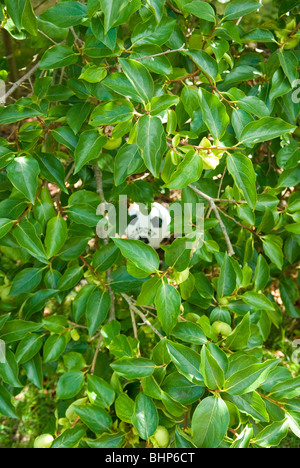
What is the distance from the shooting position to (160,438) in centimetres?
A: 106

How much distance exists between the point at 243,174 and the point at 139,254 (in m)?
0.30

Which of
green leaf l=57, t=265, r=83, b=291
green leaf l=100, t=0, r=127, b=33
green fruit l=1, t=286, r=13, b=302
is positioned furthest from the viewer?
green fruit l=1, t=286, r=13, b=302

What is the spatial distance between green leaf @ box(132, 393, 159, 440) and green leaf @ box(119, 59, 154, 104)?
2.26 feet

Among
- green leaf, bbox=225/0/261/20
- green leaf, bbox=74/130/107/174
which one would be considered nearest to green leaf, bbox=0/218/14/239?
green leaf, bbox=74/130/107/174

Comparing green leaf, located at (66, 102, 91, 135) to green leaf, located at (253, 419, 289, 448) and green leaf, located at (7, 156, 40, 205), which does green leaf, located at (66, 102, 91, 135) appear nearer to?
green leaf, located at (7, 156, 40, 205)

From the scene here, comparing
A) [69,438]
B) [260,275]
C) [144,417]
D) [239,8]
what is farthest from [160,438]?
[239,8]

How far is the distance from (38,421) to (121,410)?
1.40 meters

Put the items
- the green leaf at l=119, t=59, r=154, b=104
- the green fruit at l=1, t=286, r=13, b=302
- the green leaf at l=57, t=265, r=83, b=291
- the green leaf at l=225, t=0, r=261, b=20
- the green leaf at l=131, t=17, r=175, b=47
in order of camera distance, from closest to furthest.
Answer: the green leaf at l=119, t=59, r=154, b=104 < the green leaf at l=131, t=17, r=175, b=47 < the green leaf at l=225, t=0, r=261, b=20 < the green leaf at l=57, t=265, r=83, b=291 < the green fruit at l=1, t=286, r=13, b=302

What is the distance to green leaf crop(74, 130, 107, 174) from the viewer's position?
1114 mm

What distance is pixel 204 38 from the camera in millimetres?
1204

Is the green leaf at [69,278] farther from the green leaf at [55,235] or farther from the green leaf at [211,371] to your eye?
the green leaf at [211,371]
